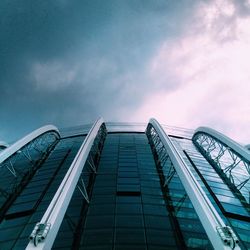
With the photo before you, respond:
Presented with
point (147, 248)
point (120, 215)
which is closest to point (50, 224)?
point (147, 248)

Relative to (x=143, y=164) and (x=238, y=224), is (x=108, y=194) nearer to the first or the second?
(x=143, y=164)

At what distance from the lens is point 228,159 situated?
44.4m

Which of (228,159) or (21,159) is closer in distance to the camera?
(21,159)

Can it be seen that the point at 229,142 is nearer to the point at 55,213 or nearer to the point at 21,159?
the point at 55,213

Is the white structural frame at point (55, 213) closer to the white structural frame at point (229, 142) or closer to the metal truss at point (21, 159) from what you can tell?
the metal truss at point (21, 159)

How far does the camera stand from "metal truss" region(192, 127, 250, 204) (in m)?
32.7

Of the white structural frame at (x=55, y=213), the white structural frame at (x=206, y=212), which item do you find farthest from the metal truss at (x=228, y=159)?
the white structural frame at (x=55, y=213)

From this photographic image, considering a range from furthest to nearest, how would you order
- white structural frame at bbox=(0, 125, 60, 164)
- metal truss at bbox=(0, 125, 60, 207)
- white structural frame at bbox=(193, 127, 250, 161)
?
white structural frame at bbox=(193, 127, 250, 161), metal truss at bbox=(0, 125, 60, 207), white structural frame at bbox=(0, 125, 60, 164)

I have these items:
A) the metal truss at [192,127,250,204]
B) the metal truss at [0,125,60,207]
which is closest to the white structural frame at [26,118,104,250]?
the metal truss at [0,125,60,207]

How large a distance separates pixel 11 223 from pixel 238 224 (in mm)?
19544

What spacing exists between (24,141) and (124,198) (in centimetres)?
1844

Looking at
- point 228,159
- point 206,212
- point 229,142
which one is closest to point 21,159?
point 229,142

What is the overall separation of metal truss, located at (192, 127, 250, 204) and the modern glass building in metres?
0.20

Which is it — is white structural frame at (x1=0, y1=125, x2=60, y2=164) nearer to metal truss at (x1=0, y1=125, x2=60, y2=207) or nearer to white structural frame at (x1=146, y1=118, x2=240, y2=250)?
metal truss at (x1=0, y1=125, x2=60, y2=207)
